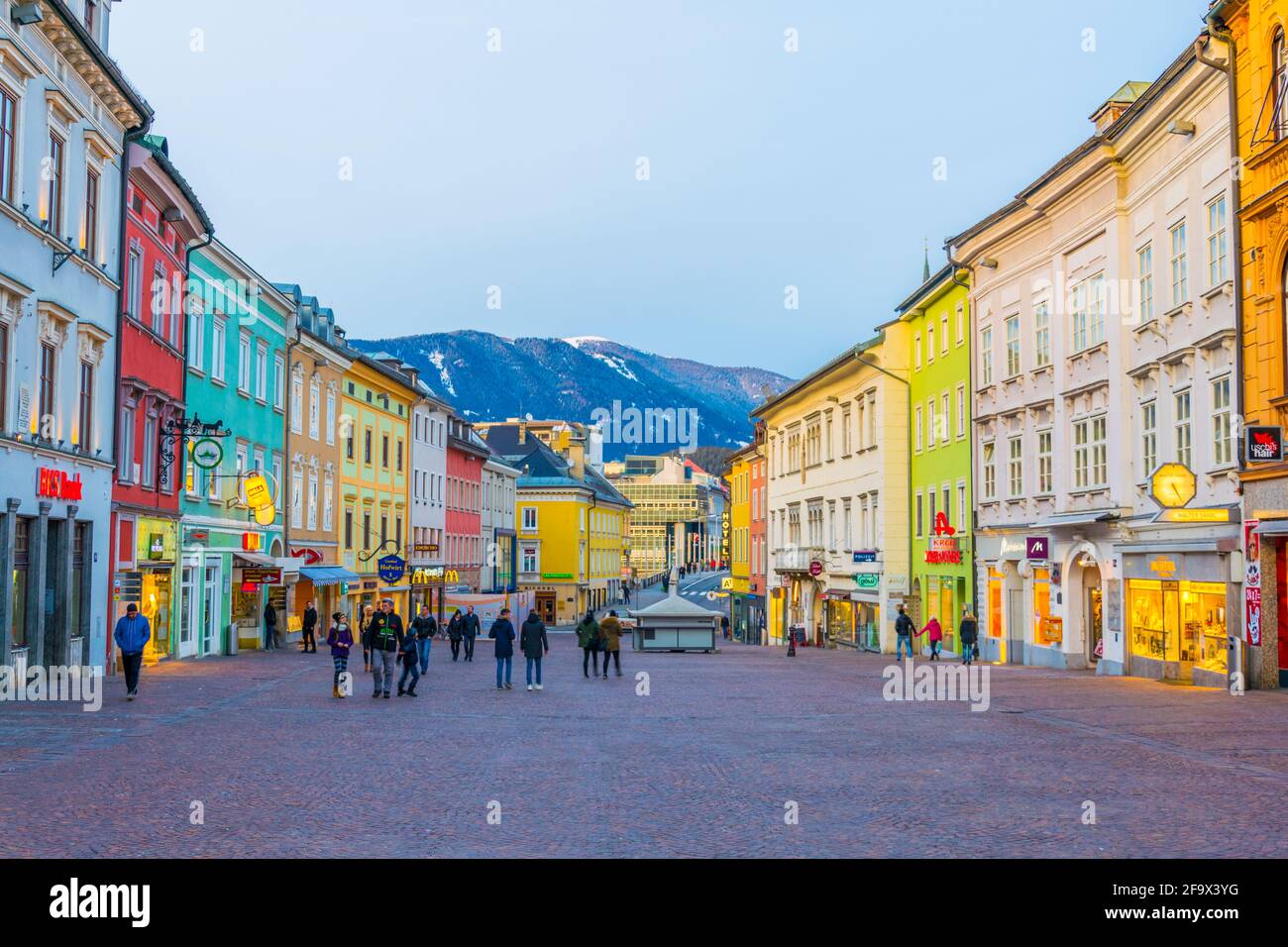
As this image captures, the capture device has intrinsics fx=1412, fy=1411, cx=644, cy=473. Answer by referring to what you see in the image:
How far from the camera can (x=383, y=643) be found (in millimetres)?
24422

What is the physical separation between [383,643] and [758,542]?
5591 centimetres

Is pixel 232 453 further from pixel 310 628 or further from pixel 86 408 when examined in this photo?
pixel 86 408

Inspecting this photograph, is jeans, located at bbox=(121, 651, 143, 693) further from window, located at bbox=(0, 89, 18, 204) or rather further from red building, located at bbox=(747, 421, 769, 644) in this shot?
red building, located at bbox=(747, 421, 769, 644)

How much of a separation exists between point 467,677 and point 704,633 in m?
22.0

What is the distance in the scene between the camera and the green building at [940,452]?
43.5m

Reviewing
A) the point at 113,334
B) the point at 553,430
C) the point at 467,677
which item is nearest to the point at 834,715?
the point at 467,677

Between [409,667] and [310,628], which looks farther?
[310,628]

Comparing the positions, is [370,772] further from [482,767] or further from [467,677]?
[467,677]

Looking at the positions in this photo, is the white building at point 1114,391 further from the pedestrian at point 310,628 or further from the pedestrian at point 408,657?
the pedestrian at point 310,628

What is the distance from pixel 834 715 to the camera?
22.0 meters

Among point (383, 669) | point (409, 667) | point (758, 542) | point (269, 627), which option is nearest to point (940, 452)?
point (269, 627)

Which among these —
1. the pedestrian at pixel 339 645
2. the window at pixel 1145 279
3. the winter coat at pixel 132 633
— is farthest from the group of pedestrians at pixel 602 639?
the window at pixel 1145 279

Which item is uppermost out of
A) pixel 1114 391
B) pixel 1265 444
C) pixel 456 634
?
pixel 1114 391

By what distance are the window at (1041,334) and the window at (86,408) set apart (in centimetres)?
2281
